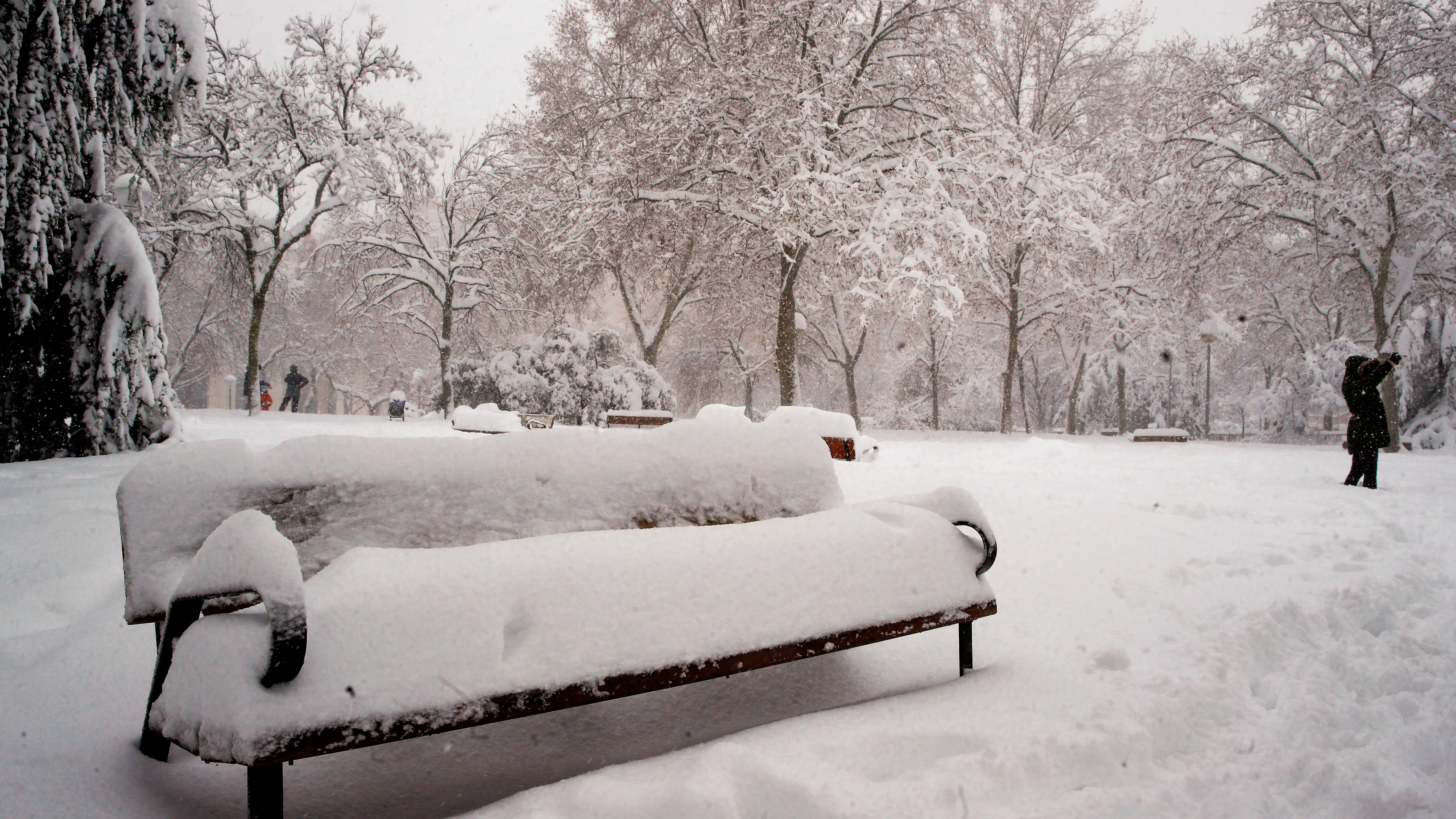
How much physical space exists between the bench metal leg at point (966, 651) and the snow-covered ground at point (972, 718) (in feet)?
0.23

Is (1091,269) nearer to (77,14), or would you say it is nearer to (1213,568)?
(1213,568)

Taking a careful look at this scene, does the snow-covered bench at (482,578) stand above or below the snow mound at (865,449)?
above

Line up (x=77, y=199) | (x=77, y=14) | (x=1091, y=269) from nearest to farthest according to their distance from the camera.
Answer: (x=77, y=14) < (x=77, y=199) < (x=1091, y=269)

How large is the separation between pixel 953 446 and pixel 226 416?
16.2 meters

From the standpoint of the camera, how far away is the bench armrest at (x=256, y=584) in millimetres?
1306

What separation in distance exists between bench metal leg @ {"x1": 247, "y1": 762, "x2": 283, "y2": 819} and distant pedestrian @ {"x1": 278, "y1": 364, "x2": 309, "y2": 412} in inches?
849

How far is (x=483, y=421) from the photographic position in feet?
35.4

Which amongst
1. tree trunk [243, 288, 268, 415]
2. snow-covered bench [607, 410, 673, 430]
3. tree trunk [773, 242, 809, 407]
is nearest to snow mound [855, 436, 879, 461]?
tree trunk [773, 242, 809, 407]

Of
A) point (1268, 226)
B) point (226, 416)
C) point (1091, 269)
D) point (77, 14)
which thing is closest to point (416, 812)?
point (77, 14)

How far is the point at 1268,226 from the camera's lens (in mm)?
15727

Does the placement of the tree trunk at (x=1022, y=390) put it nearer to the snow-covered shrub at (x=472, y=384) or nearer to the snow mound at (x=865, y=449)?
the snow mound at (x=865, y=449)

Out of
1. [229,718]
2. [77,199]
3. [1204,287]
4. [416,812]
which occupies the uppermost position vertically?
[1204,287]

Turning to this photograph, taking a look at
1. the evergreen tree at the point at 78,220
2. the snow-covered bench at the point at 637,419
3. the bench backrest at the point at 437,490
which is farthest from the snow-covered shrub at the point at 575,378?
the bench backrest at the point at 437,490

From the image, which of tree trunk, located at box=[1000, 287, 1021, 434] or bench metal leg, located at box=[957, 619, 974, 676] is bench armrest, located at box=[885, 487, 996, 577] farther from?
tree trunk, located at box=[1000, 287, 1021, 434]
